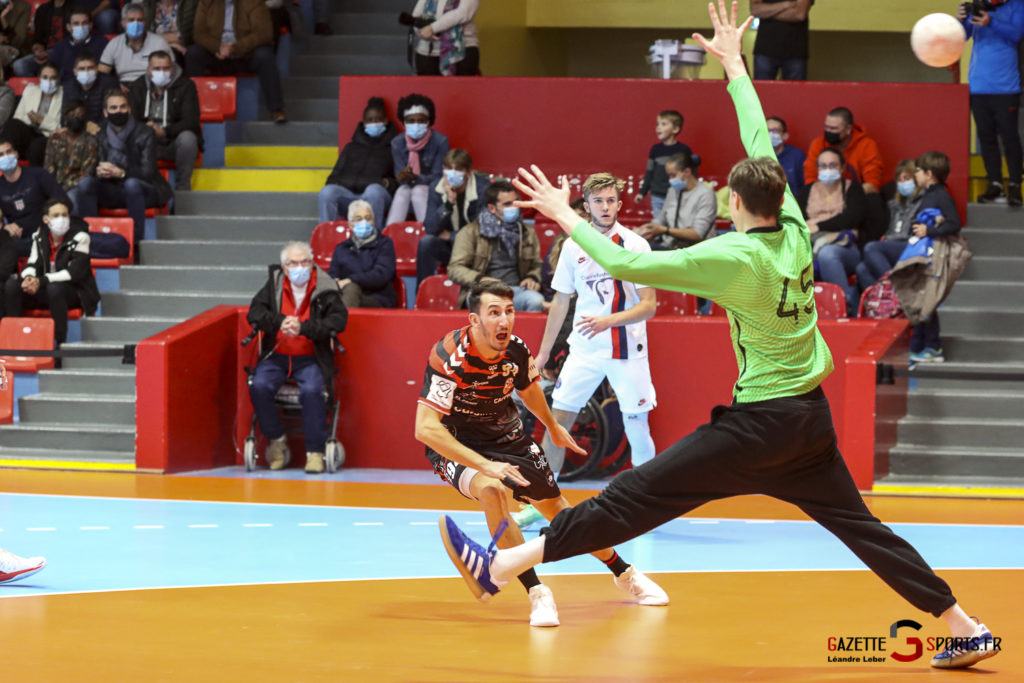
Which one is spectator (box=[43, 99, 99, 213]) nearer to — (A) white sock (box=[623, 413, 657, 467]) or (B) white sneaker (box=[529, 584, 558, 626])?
(A) white sock (box=[623, 413, 657, 467])

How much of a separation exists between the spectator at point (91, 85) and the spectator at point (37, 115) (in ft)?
0.65

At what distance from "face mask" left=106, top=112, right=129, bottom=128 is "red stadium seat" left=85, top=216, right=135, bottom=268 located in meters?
1.12

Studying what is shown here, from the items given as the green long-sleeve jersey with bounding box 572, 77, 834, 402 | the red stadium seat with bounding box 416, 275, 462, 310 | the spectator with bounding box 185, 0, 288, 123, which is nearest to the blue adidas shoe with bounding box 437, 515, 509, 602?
the green long-sleeve jersey with bounding box 572, 77, 834, 402

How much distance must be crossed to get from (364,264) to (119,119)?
389cm

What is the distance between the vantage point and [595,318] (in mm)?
8422

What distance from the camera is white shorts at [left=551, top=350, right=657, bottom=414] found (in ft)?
29.3

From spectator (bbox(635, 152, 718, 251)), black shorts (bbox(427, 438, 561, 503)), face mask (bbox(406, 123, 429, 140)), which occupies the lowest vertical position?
black shorts (bbox(427, 438, 561, 503))

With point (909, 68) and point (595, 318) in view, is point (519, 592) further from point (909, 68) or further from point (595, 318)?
point (909, 68)

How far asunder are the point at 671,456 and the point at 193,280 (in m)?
9.02

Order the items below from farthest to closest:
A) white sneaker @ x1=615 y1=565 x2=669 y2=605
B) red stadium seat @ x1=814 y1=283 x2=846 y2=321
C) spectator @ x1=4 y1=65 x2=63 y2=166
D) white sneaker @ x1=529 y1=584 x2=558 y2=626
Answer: spectator @ x1=4 y1=65 x2=63 y2=166 < red stadium seat @ x1=814 y1=283 x2=846 y2=321 < white sneaker @ x1=615 y1=565 x2=669 y2=605 < white sneaker @ x1=529 y1=584 x2=558 y2=626

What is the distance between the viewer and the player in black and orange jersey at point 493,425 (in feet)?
21.2

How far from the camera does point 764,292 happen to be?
542 centimetres

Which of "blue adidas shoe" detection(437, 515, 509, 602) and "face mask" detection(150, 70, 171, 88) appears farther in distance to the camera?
"face mask" detection(150, 70, 171, 88)

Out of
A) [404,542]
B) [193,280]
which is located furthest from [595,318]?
[193,280]
